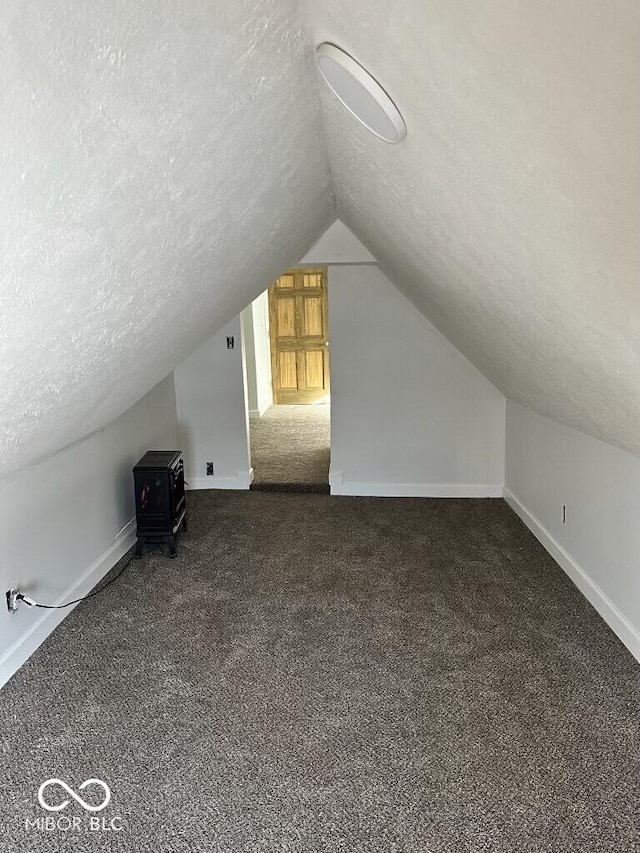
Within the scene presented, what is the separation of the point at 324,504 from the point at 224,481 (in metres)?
0.93

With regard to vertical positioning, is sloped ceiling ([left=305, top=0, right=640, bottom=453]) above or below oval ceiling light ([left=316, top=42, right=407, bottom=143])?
below

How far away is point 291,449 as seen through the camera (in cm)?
617

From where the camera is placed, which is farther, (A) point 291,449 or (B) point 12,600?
(A) point 291,449

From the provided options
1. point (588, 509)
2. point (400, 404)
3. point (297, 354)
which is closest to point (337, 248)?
point (400, 404)

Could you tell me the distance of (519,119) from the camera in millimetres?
1019

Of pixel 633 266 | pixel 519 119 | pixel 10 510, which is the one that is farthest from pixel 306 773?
pixel 519 119

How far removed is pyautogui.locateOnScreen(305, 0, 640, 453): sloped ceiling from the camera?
0.82 metres

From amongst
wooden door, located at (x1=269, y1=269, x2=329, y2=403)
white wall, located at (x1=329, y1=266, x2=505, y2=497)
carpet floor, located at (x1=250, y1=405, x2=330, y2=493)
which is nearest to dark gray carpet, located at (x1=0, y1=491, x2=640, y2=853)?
white wall, located at (x1=329, y1=266, x2=505, y2=497)

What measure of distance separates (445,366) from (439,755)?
3.08 metres

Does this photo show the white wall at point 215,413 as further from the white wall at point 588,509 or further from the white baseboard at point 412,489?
the white wall at point 588,509

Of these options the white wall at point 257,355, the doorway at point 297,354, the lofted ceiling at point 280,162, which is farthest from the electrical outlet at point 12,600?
the white wall at point 257,355

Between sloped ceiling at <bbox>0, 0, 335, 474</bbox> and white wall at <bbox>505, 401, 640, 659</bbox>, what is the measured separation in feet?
6.19

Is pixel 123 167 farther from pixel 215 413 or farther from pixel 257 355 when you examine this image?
pixel 257 355

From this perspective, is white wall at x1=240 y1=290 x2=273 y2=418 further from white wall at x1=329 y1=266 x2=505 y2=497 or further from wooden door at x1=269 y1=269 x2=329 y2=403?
white wall at x1=329 y1=266 x2=505 y2=497
